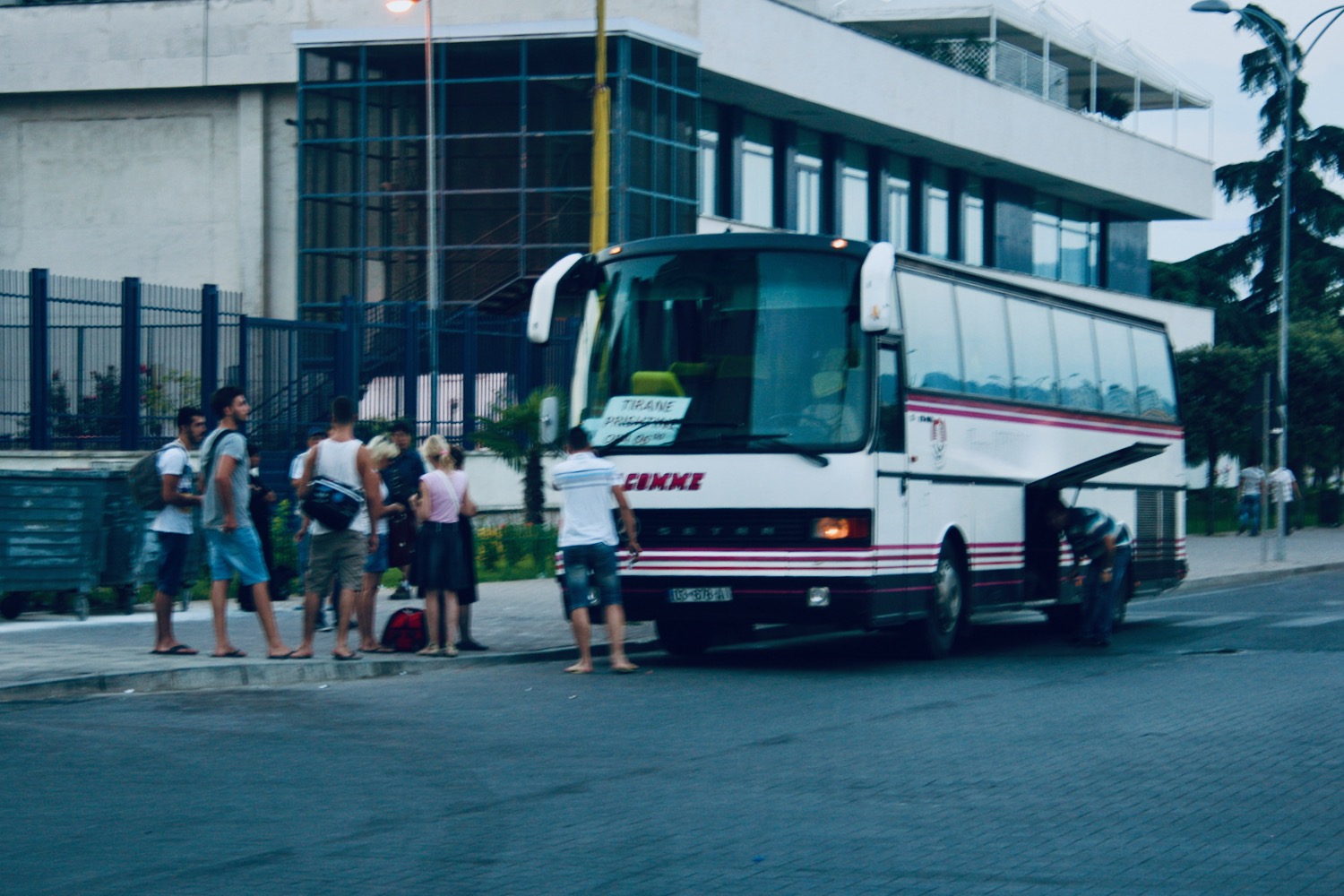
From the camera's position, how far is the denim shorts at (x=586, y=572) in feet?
42.9

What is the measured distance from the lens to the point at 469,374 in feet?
91.6

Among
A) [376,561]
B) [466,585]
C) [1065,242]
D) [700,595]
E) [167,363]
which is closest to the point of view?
[700,595]

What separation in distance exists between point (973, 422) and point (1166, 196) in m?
43.2

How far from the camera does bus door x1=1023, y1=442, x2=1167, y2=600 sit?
16.3 meters

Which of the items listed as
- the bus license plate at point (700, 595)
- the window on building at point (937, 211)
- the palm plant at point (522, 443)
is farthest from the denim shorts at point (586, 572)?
→ the window on building at point (937, 211)

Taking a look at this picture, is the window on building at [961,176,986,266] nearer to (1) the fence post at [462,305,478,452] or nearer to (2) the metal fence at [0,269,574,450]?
(1) the fence post at [462,305,478,452]

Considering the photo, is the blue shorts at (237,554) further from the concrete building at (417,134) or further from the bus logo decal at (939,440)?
the concrete building at (417,134)

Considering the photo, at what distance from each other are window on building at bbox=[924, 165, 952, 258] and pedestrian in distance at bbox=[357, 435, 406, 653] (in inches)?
1320

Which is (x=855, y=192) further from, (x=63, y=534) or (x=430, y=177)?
(x=63, y=534)

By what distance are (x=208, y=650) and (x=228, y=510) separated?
183 cm

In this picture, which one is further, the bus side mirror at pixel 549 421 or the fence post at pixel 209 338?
the fence post at pixel 209 338

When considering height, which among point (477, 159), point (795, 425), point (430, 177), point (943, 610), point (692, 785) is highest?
point (477, 159)

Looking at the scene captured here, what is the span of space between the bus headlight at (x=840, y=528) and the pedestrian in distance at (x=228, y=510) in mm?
3942

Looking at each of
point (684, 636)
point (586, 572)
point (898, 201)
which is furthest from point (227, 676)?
point (898, 201)
